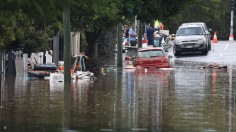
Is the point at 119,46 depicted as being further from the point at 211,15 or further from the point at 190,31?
the point at 211,15

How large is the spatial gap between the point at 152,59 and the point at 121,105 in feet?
64.8

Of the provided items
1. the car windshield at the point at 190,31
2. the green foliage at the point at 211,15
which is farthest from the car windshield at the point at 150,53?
the green foliage at the point at 211,15

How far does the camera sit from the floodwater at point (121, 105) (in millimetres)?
14789

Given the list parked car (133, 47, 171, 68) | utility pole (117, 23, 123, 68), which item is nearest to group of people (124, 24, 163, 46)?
utility pole (117, 23, 123, 68)

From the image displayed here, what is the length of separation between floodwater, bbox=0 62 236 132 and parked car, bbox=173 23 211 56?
17203mm

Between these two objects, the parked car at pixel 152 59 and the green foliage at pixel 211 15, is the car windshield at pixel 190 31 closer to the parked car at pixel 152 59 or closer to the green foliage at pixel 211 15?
the parked car at pixel 152 59

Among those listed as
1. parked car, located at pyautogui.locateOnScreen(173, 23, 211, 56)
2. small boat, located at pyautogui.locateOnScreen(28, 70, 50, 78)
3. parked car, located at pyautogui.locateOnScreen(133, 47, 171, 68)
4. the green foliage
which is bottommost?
small boat, located at pyautogui.locateOnScreen(28, 70, 50, 78)

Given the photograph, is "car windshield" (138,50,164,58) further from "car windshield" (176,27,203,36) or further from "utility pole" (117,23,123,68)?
"car windshield" (176,27,203,36)

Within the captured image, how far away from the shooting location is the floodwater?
14.8 meters

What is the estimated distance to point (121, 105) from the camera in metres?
18.8

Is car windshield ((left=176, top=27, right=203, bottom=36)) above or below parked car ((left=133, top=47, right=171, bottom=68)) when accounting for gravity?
above

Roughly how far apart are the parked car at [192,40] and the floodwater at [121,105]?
1720 centimetres

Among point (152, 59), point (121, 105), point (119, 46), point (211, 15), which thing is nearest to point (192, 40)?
point (119, 46)

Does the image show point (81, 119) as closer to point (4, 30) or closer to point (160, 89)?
point (4, 30)
